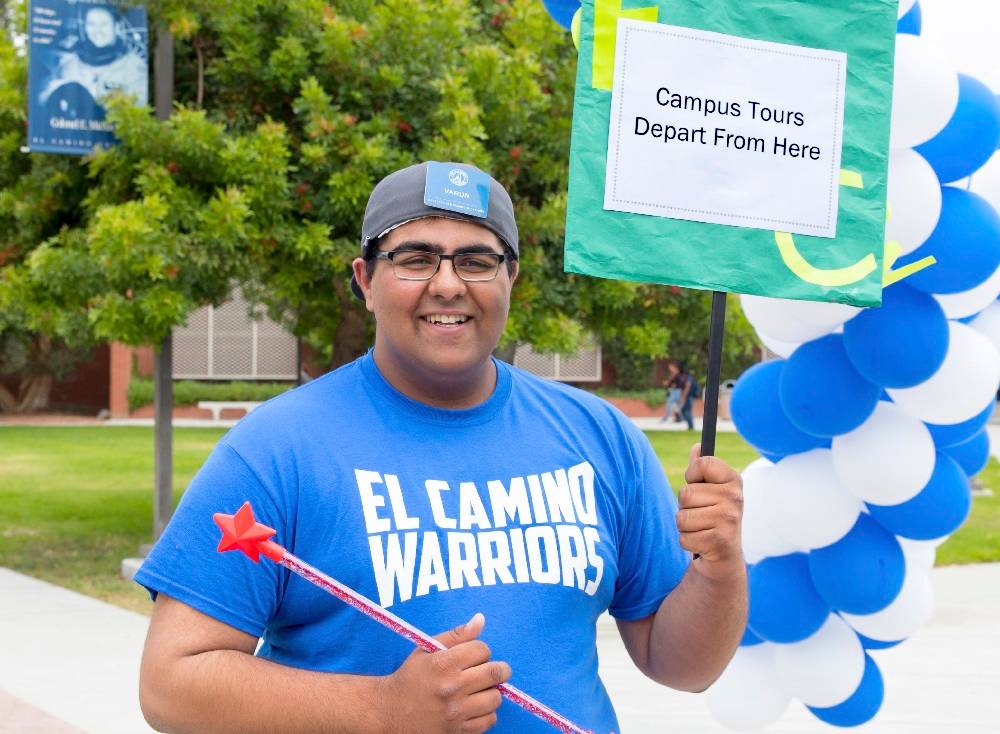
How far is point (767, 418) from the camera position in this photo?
447 cm

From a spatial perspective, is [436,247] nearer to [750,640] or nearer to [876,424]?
[876,424]

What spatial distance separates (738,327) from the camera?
→ 10508 mm

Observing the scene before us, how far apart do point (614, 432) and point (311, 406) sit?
55cm

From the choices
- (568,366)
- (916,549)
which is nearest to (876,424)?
(916,549)

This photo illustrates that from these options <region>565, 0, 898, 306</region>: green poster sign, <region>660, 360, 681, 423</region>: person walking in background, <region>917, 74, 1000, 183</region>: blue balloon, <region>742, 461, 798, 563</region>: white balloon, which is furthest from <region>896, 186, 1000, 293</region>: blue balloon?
<region>660, 360, 681, 423</region>: person walking in background

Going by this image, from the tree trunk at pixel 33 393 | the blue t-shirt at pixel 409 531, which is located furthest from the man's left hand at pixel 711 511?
the tree trunk at pixel 33 393

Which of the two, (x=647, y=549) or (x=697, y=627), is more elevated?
(x=647, y=549)

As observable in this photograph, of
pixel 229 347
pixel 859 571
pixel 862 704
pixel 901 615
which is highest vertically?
pixel 859 571

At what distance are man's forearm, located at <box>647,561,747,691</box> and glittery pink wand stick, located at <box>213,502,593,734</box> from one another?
416 millimetres

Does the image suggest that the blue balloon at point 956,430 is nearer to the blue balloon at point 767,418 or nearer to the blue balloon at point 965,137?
the blue balloon at point 767,418

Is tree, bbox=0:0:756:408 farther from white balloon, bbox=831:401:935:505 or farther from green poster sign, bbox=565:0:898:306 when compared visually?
green poster sign, bbox=565:0:898:306

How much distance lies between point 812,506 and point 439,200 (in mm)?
2554

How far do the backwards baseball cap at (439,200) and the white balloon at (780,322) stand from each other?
2.21 meters

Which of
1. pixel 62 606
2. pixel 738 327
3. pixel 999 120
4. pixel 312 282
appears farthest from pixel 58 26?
pixel 999 120
